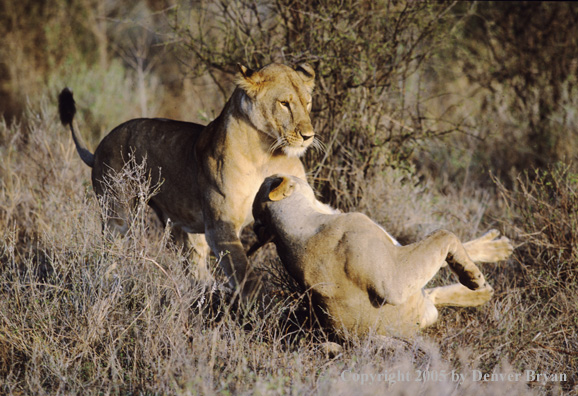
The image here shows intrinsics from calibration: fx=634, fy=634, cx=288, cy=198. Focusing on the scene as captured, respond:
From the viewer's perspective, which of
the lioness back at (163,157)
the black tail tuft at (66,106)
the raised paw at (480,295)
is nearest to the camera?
the raised paw at (480,295)

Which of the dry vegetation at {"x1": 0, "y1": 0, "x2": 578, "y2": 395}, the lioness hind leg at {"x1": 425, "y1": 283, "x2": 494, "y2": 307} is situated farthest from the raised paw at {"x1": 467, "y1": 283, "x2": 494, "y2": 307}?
the dry vegetation at {"x1": 0, "y1": 0, "x2": 578, "y2": 395}

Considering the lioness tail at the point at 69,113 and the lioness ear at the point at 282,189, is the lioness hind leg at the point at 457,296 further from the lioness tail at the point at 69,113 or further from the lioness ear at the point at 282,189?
the lioness tail at the point at 69,113

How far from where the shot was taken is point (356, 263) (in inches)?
130

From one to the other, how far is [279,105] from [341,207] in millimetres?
1907

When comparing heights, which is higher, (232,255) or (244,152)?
(244,152)

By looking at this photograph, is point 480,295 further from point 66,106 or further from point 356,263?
point 66,106

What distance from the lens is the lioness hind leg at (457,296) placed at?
379cm

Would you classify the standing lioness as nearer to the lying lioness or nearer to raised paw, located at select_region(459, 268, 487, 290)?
the lying lioness

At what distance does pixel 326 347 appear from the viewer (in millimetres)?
3371

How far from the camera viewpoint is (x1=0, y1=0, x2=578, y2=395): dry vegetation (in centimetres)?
321

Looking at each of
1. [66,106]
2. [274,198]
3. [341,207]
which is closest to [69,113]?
[66,106]

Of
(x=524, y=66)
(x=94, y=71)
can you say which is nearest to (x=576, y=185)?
(x=524, y=66)

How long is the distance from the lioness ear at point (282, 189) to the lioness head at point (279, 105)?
1.55ft

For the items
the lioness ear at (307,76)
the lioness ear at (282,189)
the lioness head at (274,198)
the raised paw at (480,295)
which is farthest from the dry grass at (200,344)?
the lioness ear at (307,76)
